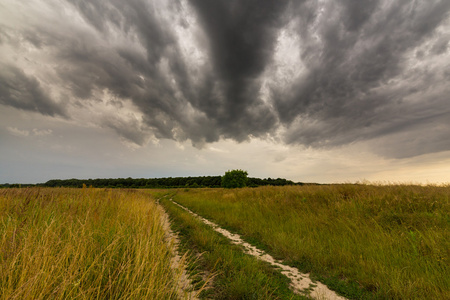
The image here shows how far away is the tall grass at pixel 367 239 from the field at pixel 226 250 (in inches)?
1.4

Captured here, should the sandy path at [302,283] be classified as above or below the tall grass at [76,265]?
below

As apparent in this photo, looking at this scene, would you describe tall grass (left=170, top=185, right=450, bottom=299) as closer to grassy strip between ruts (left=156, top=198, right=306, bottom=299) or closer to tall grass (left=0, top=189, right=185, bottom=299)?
grassy strip between ruts (left=156, top=198, right=306, bottom=299)

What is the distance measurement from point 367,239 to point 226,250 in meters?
5.38

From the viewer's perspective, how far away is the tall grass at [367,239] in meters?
4.46

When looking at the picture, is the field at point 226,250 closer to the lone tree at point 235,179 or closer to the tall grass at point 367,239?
the tall grass at point 367,239

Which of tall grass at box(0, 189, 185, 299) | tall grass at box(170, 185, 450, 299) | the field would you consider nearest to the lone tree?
tall grass at box(170, 185, 450, 299)

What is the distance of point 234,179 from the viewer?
167 ft

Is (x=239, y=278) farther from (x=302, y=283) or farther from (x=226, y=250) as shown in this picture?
(x=226, y=250)

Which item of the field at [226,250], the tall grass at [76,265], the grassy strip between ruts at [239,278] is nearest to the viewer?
the tall grass at [76,265]

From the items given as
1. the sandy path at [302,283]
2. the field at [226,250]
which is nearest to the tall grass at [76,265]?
the field at [226,250]

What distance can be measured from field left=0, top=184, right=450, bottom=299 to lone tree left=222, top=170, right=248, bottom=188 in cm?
3958

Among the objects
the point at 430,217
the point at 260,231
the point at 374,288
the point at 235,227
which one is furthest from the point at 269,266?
the point at 430,217

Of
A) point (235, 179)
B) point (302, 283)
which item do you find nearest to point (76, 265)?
point (302, 283)

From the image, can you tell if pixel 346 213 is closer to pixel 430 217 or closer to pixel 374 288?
pixel 430 217
